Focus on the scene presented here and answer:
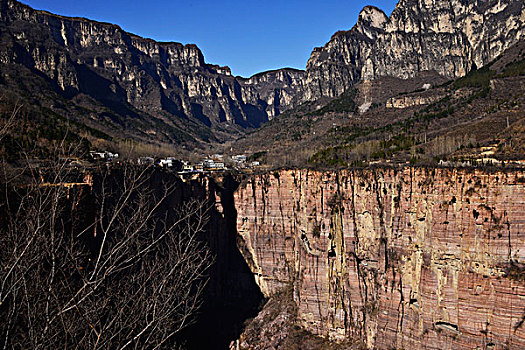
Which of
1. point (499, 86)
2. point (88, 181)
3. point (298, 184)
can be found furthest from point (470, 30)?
point (88, 181)

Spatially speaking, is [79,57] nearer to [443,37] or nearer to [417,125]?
[443,37]

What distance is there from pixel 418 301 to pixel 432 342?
11.3 feet

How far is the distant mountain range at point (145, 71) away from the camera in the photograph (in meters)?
113

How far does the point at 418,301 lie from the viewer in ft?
113

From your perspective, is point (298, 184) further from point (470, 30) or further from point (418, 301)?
point (470, 30)

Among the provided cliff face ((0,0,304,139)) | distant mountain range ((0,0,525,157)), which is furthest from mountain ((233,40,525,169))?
cliff face ((0,0,304,139))

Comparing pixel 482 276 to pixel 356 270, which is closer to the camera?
A: pixel 482 276

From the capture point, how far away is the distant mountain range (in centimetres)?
11338

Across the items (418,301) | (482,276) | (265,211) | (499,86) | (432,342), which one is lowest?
(432,342)

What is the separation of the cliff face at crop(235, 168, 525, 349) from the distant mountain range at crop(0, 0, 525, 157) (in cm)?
5591

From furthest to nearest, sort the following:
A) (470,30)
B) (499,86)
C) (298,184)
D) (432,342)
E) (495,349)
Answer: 1. (470,30)
2. (499,86)
3. (298,184)
4. (432,342)
5. (495,349)

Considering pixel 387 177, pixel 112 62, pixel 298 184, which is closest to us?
pixel 387 177

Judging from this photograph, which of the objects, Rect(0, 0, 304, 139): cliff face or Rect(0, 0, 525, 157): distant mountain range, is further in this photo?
Rect(0, 0, 304, 139): cliff face

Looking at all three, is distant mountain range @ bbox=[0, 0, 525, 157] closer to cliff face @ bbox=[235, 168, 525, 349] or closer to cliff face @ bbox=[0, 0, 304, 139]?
cliff face @ bbox=[0, 0, 304, 139]
